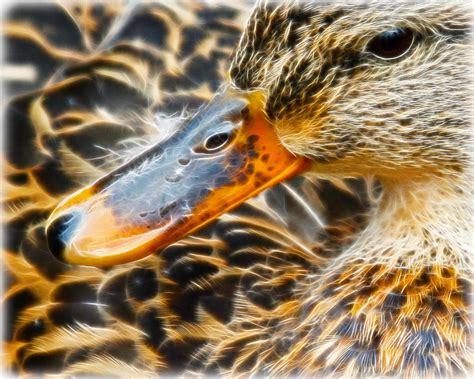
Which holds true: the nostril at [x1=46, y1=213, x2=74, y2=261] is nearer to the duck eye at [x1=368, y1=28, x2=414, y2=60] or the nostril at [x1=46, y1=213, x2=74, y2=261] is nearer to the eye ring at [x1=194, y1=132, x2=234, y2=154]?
the eye ring at [x1=194, y1=132, x2=234, y2=154]

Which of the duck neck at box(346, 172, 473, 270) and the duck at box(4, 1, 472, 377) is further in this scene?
the duck neck at box(346, 172, 473, 270)

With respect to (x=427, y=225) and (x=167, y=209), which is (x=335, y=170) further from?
(x=167, y=209)

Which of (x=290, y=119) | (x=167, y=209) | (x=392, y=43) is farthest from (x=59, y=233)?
(x=392, y=43)

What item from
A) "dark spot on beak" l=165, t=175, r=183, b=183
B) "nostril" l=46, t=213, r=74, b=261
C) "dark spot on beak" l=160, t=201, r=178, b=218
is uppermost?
"dark spot on beak" l=165, t=175, r=183, b=183

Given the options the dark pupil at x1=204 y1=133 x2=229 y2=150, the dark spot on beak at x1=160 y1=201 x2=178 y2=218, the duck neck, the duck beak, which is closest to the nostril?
the duck beak

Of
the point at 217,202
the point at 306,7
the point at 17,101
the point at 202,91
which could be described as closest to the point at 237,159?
the point at 217,202

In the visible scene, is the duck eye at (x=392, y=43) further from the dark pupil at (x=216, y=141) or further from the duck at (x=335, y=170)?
the dark pupil at (x=216, y=141)

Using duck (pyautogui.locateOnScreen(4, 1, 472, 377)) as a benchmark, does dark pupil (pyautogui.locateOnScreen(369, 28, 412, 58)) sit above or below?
above
